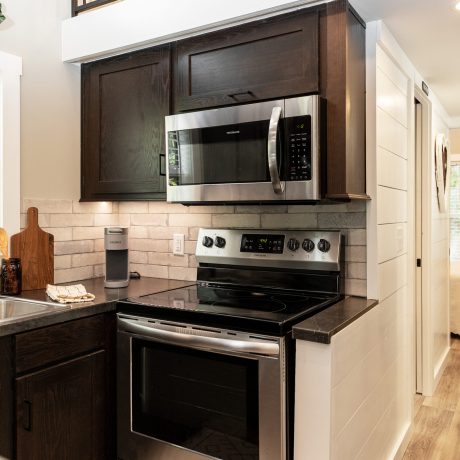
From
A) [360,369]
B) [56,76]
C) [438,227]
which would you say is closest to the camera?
[360,369]

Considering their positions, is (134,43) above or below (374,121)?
above

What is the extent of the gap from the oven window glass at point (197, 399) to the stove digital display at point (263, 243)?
2.12 ft

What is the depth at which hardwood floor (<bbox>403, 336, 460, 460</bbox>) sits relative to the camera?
245 cm

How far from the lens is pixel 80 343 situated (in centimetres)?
181

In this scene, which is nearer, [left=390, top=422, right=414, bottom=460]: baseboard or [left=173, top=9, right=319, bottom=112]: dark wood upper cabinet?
[left=173, top=9, right=319, bottom=112]: dark wood upper cabinet

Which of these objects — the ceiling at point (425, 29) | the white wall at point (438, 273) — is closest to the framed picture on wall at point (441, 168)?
the white wall at point (438, 273)

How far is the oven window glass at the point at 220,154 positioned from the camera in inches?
74.0

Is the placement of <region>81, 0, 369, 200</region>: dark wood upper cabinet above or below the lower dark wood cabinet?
above

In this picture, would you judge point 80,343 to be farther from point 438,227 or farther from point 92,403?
point 438,227

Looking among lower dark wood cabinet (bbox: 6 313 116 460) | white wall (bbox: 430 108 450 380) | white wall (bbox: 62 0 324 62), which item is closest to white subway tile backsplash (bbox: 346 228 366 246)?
white wall (bbox: 62 0 324 62)

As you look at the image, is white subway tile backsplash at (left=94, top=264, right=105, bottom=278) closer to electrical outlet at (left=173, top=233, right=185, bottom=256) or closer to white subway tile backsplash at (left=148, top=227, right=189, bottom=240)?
white subway tile backsplash at (left=148, top=227, right=189, bottom=240)

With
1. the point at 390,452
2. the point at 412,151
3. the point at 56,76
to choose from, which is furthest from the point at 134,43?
the point at 390,452

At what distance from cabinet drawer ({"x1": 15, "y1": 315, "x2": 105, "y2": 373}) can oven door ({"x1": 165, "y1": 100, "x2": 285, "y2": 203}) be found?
0.67 metres

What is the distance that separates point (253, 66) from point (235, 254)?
877 millimetres
